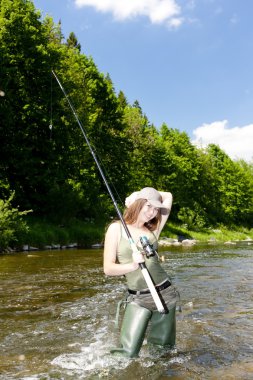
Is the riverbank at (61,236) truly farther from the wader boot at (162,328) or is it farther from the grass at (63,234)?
the wader boot at (162,328)

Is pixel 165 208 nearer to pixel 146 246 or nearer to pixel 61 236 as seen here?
pixel 146 246

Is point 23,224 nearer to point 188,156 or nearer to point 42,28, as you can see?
point 42,28

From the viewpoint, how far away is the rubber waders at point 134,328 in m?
5.58

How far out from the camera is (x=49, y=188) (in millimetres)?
35094

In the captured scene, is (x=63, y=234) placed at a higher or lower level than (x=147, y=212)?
lower

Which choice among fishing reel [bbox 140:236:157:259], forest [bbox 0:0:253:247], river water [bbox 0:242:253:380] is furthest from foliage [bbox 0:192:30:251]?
fishing reel [bbox 140:236:157:259]

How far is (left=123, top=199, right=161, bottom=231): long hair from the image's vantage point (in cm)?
577

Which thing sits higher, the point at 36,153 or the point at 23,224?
the point at 36,153

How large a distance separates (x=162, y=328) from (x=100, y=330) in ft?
9.60

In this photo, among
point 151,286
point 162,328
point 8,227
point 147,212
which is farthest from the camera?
point 8,227

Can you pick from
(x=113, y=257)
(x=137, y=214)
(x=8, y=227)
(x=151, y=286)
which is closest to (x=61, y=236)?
(x=8, y=227)

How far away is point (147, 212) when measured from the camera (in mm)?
5801

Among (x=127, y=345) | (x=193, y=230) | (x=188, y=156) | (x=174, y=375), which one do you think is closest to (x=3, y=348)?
(x=127, y=345)

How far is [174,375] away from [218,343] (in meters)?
2.01
